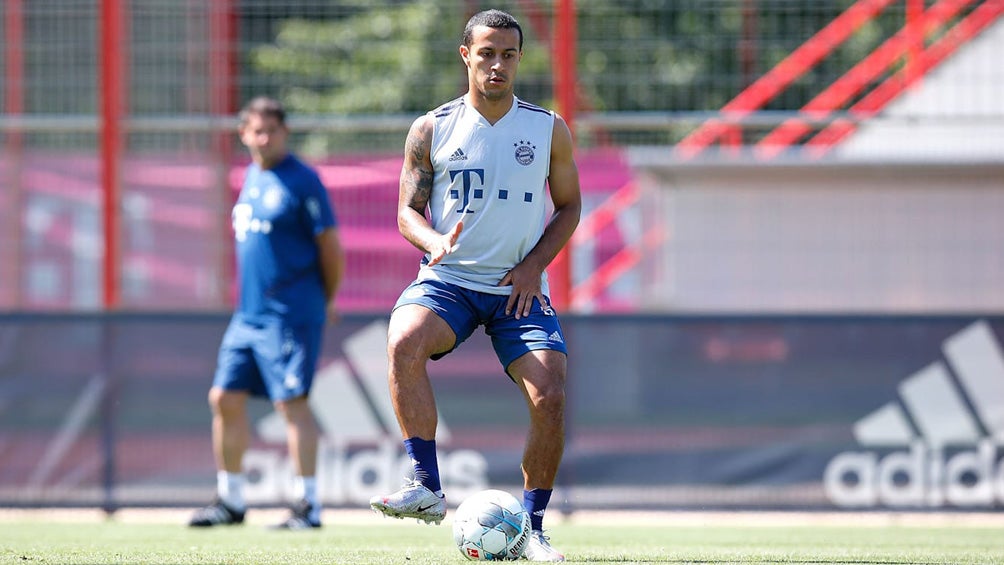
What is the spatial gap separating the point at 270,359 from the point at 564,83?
2999mm

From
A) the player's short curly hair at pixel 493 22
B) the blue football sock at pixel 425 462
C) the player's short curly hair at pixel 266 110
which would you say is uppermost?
the player's short curly hair at pixel 493 22

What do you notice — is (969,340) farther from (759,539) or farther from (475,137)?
(475,137)

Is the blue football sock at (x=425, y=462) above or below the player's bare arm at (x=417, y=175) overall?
below

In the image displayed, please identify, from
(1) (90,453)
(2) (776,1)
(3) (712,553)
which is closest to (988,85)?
(2) (776,1)

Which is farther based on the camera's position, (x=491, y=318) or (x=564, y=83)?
(x=564, y=83)

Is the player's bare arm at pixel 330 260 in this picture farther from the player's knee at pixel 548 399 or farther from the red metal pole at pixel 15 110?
the red metal pole at pixel 15 110

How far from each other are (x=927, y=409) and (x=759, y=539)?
216 cm

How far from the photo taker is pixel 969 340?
9555 mm

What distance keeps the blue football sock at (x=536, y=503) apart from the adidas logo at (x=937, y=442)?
4022 mm

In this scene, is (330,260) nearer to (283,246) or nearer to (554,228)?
(283,246)

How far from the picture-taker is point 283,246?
27.5ft

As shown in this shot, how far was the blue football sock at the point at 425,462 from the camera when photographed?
5.68 metres

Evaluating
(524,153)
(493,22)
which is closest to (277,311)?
(524,153)

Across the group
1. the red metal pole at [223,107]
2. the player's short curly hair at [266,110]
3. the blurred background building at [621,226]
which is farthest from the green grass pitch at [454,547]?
the player's short curly hair at [266,110]
